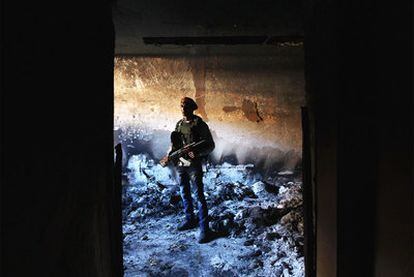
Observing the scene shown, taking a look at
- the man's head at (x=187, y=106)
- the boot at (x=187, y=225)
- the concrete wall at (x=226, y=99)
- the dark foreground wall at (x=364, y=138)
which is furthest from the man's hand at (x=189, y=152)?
the dark foreground wall at (x=364, y=138)

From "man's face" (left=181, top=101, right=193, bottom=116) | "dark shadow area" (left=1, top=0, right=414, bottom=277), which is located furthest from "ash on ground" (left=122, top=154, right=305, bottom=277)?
"dark shadow area" (left=1, top=0, right=414, bottom=277)

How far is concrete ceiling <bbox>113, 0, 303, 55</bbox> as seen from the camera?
3.65m

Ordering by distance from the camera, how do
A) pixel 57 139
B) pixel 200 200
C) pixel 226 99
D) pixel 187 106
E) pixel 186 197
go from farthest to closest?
pixel 226 99 < pixel 186 197 < pixel 187 106 < pixel 200 200 < pixel 57 139

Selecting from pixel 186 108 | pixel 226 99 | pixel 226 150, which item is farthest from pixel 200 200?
pixel 226 99

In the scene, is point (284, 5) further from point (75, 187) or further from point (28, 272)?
point (28, 272)

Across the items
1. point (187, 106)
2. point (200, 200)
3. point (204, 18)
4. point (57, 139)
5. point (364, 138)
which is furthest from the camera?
point (187, 106)

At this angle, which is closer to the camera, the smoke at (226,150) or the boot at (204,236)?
the boot at (204,236)

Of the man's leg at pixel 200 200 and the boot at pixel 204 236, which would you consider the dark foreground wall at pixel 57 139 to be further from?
the boot at pixel 204 236

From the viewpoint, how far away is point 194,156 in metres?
4.71

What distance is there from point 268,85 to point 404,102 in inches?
206

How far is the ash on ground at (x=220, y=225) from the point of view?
4105 mm

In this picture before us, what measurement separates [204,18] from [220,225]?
2.69 meters

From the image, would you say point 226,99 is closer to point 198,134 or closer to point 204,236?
point 198,134

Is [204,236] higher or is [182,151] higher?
[182,151]
